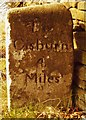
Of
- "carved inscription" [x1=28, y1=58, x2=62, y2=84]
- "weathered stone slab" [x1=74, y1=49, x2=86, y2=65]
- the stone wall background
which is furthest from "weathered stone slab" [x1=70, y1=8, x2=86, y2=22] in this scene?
"carved inscription" [x1=28, y1=58, x2=62, y2=84]

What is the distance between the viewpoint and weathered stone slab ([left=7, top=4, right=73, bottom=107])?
4.21 meters

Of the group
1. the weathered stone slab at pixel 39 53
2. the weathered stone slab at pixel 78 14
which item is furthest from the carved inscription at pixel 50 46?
the weathered stone slab at pixel 78 14

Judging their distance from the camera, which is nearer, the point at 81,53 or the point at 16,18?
the point at 16,18

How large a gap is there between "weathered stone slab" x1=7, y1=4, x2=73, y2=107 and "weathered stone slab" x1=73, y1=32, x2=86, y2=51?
198mm

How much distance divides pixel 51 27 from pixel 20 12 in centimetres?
39

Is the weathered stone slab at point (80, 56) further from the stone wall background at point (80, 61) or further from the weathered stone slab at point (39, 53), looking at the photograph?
the weathered stone slab at point (39, 53)

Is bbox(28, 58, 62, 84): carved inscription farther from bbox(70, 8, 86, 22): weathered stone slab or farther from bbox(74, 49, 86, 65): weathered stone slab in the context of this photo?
bbox(70, 8, 86, 22): weathered stone slab

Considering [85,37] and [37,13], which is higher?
[37,13]

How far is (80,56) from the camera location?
448cm

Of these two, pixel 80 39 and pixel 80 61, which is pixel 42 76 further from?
pixel 80 39

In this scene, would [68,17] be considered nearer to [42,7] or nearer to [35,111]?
[42,7]

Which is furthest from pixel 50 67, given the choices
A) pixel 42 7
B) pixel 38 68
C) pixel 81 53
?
pixel 42 7

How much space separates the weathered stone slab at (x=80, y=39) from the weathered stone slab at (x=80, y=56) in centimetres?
5

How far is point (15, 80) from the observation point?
14.1ft
